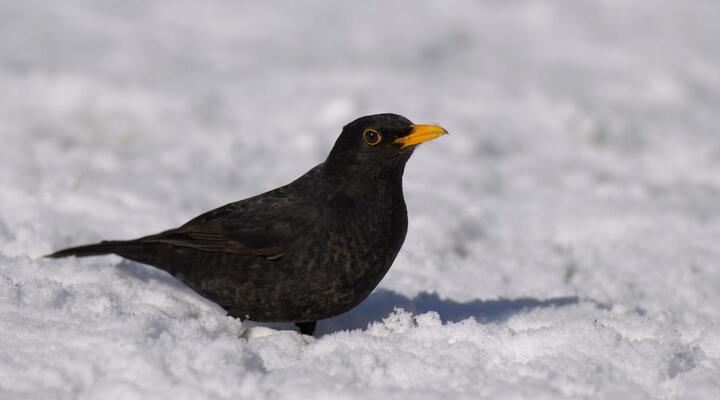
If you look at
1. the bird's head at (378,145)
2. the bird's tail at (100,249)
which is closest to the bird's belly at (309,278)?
the bird's head at (378,145)

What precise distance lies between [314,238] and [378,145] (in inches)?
22.9

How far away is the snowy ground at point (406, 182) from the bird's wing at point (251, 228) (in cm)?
37

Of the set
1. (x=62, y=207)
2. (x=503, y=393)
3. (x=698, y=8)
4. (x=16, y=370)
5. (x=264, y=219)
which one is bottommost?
(x=503, y=393)

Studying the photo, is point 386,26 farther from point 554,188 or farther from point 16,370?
point 16,370

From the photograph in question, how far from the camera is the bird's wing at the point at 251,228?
4711mm

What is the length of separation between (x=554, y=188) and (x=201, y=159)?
3070mm

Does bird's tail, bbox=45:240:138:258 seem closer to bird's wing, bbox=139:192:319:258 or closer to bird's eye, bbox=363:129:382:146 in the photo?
bird's wing, bbox=139:192:319:258

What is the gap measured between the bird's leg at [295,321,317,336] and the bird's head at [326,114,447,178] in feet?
2.60

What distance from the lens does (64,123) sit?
8.99 m

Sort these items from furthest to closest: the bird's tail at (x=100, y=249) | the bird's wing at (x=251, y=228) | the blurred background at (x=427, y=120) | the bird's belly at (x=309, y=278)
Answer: the blurred background at (x=427, y=120) → the bird's tail at (x=100, y=249) → the bird's wing at (x=251, y=228) → the bird's belly at (x=309, y=278)

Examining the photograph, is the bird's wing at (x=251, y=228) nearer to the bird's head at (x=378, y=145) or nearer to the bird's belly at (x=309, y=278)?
the bird's belly at (x=309, y=278)

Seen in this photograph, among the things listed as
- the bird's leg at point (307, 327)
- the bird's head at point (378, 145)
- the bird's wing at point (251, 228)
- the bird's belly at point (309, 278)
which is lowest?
the bird's leg at point (307, 327)

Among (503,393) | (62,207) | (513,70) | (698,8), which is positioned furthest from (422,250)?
(698,8)

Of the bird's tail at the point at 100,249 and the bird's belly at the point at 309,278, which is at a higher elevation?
the bird's tail at the point at 100,249
